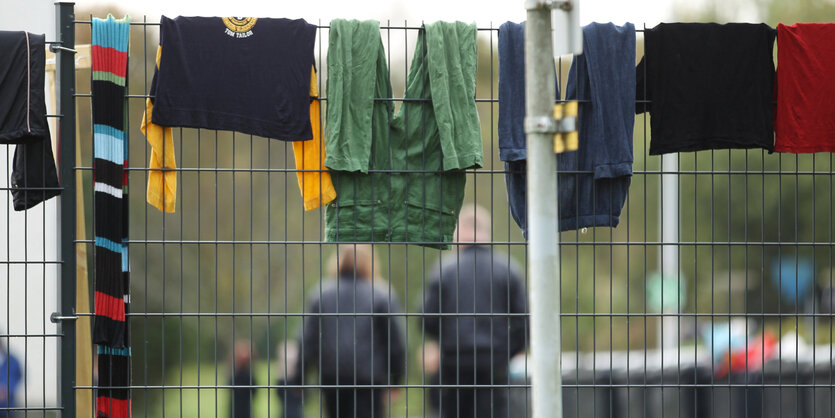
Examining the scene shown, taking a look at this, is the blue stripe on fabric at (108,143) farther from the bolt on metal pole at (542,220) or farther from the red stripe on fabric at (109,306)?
the bolt on metal pole at (542,220)

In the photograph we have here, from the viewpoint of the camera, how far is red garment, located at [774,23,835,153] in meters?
3.88

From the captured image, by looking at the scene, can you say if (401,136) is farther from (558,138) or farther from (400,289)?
(400,289)

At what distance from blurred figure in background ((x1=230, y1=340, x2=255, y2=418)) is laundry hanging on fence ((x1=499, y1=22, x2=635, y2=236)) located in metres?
1.47

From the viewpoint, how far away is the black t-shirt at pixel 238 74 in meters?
3.77

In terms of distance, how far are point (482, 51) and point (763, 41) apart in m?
5.36

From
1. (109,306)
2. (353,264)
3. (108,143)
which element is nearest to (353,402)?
(353,264)

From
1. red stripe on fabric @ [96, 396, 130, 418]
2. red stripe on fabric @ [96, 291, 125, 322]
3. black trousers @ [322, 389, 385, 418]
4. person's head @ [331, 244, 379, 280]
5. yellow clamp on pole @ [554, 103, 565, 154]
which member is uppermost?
yellow clamp on pole @ [554, 103, 565, 154]

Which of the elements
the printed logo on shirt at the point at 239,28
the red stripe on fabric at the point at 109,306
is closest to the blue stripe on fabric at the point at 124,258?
the red stripe on fabric at the point at 109,306

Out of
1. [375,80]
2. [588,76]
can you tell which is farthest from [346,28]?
[588,76]

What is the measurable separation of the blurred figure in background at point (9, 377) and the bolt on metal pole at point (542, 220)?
2.46 m

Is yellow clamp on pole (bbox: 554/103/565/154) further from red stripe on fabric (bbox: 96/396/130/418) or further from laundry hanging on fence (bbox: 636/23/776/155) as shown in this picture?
red stripe on fabric (bbox: 96/396/130/418)

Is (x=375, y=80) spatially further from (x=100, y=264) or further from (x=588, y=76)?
(x=100, y=264)

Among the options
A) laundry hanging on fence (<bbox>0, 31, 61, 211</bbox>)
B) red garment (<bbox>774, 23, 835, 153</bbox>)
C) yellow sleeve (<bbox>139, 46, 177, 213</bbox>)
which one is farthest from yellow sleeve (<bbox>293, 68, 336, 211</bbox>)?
red garment (<bbox>774, 23, 835, 153</bbox>)

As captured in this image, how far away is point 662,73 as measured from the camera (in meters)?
3.86
